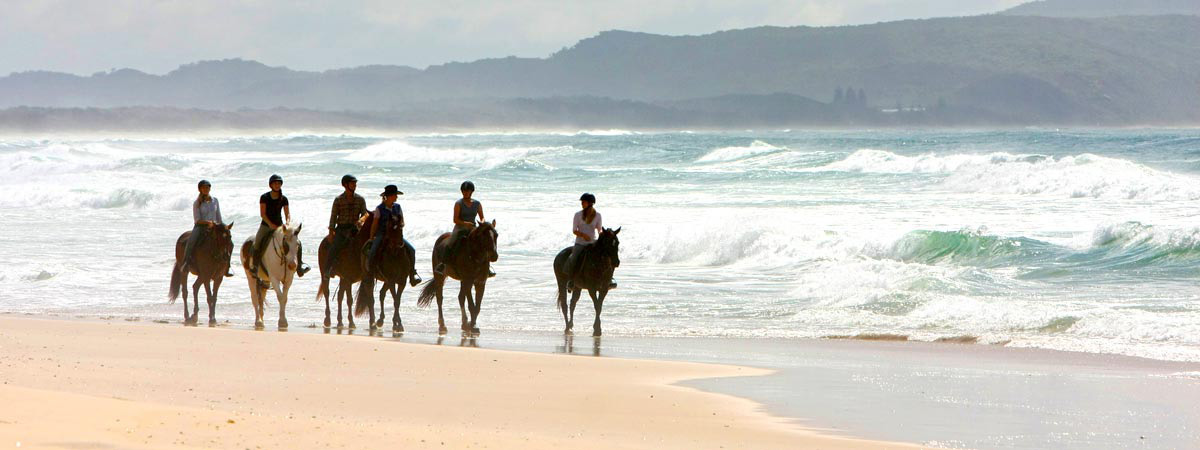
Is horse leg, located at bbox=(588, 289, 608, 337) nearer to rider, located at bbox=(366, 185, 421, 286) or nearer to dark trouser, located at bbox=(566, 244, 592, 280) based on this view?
dark trouser, located at bbox=(566, 244, 592, 280)

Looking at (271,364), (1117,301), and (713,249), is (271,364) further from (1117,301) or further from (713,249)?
(713,249)

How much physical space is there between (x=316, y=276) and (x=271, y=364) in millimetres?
9844

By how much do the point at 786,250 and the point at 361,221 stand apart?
852cm

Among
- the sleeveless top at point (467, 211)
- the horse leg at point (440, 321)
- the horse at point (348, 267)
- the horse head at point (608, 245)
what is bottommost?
the horse leg at point (440, 321)

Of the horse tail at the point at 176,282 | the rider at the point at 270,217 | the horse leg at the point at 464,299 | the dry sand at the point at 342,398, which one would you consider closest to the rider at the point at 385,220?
the horse leg at the point at 464,299

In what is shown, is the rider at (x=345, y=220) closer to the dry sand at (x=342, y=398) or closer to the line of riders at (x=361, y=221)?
the line of riders at (x=361, y=221)

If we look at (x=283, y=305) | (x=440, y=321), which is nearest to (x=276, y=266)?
(x=283, y=305)

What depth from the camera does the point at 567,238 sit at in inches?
1023

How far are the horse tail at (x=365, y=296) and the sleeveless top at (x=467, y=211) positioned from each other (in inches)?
45.2

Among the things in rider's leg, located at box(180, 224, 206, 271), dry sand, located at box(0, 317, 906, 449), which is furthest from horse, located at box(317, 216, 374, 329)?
dry sand, located at box(0, 317, 906, 449)

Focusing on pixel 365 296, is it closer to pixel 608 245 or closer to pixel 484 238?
pixel 484 238

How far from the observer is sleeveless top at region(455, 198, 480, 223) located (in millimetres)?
15383

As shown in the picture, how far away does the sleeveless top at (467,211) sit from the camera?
15.4 meters

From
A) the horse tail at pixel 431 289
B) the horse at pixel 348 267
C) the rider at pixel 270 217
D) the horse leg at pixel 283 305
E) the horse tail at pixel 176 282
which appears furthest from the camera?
the horse tail at pixel 176 282
